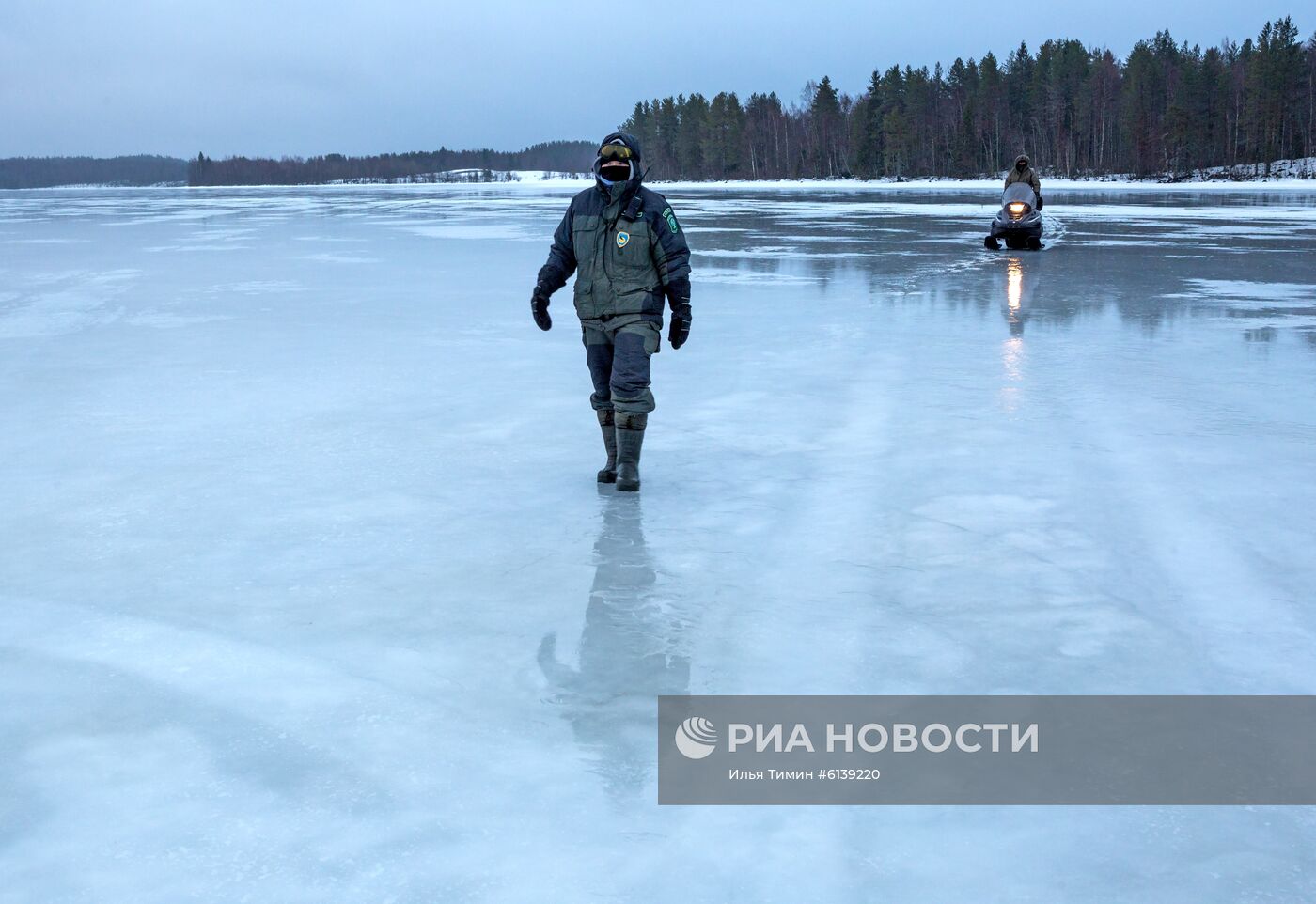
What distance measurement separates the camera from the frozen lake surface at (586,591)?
8.97ft

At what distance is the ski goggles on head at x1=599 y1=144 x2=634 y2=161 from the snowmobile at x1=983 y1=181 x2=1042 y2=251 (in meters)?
15.6

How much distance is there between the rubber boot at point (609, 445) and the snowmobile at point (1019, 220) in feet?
50.6

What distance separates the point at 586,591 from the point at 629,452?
1.51m

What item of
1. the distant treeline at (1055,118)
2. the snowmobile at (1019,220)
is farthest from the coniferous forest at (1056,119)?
the snowmobile at (1019,220)

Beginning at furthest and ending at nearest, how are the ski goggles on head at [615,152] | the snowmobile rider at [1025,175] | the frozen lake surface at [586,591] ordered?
1. the snowmobile rider at [1025,175]
2. the ski goggles on head at [615,152]
3. the frozen lake surface at [586,591]

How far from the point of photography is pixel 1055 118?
369ft

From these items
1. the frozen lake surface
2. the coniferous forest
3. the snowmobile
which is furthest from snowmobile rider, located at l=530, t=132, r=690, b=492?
the coniferous forest

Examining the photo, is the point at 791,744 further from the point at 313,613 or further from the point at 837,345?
the point at 837,345

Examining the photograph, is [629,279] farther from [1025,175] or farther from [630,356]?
[1025,175]

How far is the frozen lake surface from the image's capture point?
2.73 meters

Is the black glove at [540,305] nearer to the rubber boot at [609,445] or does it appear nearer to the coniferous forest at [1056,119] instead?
the rubber boot at [609,445]

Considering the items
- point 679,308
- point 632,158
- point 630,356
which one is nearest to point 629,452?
point 630,356

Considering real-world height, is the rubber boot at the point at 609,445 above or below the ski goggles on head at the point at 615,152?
below

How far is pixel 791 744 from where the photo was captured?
326cm
